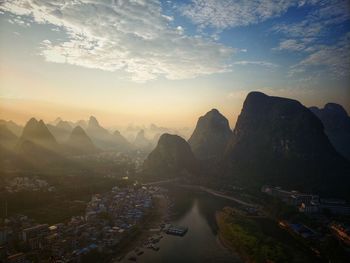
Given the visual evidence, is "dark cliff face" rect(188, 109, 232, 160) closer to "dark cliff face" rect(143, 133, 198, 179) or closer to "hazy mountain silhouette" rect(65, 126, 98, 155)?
"dark cliff face" rect(143, 133, 198, 179)

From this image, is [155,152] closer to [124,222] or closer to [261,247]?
[124,222]

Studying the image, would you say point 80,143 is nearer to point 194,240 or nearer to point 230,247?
point 194,240

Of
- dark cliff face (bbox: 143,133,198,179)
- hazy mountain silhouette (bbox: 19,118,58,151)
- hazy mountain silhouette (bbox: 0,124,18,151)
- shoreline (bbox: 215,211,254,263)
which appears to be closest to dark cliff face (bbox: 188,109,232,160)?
dark cliff face (bbox: 143,133,198,179)

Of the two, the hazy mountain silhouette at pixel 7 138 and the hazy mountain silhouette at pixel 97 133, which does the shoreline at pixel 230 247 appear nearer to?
the hazy mountain silhouette at pixel 7 138

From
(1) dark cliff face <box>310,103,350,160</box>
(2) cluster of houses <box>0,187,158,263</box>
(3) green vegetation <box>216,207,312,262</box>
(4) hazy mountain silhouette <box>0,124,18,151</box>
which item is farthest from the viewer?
(4) hazy mountain silhouette <box>0,124,18,151</box>

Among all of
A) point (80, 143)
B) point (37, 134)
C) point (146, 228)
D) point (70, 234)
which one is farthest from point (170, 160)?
point (70, 234)

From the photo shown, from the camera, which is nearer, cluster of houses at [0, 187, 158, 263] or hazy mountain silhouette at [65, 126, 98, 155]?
cluster of houses at [0, 187, 158, 263]

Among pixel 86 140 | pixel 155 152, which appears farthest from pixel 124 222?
pixel 86 140
